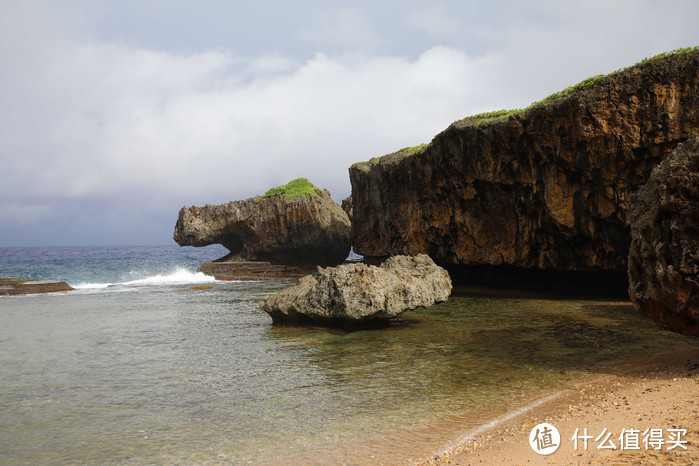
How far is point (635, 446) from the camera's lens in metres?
5.36

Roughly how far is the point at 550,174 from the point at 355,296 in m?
11.3

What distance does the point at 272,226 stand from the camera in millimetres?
45094

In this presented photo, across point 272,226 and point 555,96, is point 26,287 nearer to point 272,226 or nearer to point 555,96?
point 272,226

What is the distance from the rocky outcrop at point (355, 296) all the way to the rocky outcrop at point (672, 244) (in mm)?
6956

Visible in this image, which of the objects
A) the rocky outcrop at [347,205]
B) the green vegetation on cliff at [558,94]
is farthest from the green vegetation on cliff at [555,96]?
the rocky outcrop at [347,205]

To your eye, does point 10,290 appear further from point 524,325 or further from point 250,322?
point 524,325

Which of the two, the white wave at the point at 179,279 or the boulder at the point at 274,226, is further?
the boulder at the point at 274,226

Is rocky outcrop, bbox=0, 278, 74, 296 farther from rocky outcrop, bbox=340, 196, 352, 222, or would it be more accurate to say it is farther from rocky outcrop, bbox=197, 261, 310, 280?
rocky outcrop, bbox=340, 196, 352, 222

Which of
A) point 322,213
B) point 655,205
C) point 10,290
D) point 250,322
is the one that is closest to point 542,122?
point 655,205

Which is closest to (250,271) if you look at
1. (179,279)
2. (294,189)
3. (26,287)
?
(179,279)

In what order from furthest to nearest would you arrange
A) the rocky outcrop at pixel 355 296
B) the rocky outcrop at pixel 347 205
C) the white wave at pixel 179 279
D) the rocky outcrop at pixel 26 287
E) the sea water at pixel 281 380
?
the rocky outcrop at pixel 347 205 < the white wave at pixel 179 279 < the rocky outcrop at pixel 26 287 < the rocky outcrop at pixel 355 296 < the sea water at pixel 281 380

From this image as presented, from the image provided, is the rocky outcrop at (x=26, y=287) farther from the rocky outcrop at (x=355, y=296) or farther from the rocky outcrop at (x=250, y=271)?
the rocky outcrop at (x=355, y=296)

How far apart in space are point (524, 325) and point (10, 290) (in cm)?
2926

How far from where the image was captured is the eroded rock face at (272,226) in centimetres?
4466
